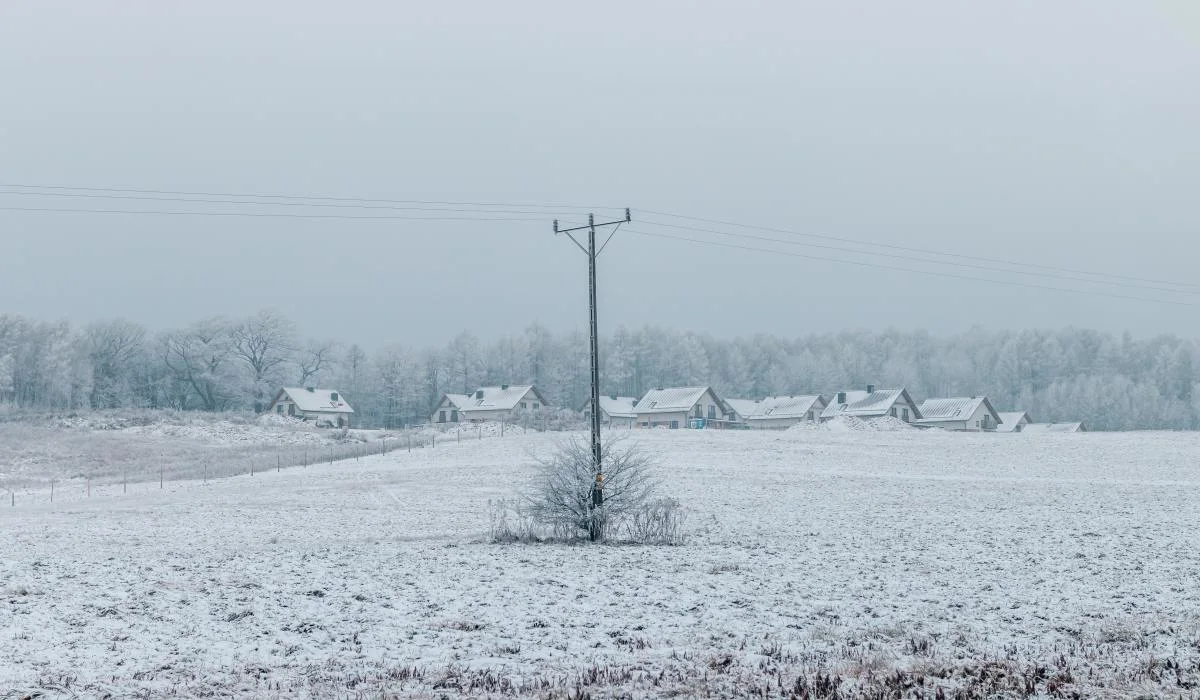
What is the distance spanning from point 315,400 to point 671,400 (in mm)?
45061

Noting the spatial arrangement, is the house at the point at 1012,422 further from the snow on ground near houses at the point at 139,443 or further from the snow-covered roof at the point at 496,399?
the snow on ground near houses at the point at 139,443

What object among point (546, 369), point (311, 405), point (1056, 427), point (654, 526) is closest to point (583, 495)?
point (654, 526)

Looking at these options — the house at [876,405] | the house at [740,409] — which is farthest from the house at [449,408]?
the house at [876,405]

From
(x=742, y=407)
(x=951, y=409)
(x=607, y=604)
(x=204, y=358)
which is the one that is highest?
(x=204, y=358)

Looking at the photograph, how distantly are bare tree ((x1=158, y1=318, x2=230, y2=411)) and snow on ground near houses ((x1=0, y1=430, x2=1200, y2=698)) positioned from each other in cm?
11027

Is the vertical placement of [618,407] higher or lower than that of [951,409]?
higher

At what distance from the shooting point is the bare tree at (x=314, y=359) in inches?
6422

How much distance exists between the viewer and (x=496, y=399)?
141250 mm

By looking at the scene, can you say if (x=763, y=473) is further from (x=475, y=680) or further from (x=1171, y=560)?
(x=475, y=680)

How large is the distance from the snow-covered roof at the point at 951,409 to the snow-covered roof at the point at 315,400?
71829 millimetres

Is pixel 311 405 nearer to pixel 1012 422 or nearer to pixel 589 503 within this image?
pixel 1012 422

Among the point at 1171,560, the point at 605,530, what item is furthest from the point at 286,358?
the point at 1171,560

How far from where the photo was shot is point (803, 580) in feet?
65.5

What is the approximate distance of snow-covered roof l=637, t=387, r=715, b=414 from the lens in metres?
128
